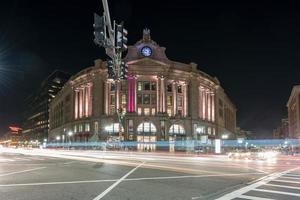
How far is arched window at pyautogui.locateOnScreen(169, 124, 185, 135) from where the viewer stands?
117 m

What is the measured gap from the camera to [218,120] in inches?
5994

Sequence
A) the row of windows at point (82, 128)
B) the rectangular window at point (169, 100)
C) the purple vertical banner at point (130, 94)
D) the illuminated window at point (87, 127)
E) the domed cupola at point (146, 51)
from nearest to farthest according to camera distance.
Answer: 1. the purple vertical banner at point (130, 94)
2. the domed cupola at point (146, 51)
3. the rectangular window at point (169, 100)
4. the illuminated window at point (87, 127)
5. the row of windows at point (82, 128)

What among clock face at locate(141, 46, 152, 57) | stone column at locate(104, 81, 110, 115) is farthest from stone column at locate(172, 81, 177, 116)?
stone column at locate(104, 81, 110, 115)

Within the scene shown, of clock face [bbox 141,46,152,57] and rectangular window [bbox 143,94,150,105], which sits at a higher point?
clock face [bbox 141,46,152,57]

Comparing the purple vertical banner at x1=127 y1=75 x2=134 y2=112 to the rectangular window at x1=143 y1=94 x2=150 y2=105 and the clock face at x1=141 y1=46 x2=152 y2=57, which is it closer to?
the rectangular window at x1=143 y1=94 x2=150 y2=105

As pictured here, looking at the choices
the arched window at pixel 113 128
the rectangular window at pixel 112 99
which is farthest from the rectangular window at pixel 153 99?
the arched window at pixel 113 128

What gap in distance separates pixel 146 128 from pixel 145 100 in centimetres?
879

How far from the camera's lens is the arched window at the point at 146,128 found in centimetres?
11238

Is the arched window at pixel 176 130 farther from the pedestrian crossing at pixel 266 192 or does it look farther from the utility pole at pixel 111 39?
the pedestrian crossing at pixel 266 192


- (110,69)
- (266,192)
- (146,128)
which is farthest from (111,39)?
(146,128)

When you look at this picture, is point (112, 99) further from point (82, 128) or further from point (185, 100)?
point (185, 100)

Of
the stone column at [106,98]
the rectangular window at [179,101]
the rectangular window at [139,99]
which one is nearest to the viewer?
the stone column at [106,98]

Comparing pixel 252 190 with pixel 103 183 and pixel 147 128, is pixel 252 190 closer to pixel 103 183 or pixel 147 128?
pixel 103 183

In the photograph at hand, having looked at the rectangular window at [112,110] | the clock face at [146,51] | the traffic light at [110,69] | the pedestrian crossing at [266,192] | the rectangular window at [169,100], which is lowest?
the pedestrian crossing at [266,192]
